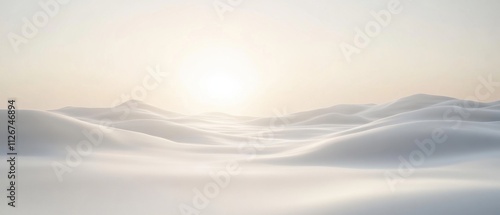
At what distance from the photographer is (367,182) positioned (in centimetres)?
259

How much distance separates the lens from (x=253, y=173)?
309 cm

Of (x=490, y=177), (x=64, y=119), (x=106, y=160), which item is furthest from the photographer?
(x=64, y=119)

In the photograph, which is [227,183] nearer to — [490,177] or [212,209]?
[212,209]

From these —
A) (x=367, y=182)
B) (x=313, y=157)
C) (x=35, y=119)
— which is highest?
(x=35, y=119)

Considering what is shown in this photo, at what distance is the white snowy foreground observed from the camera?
211 centimetres

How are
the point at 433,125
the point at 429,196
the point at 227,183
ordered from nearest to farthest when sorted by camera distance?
the point at 429,196, the point at 227,183, the point at 433,125

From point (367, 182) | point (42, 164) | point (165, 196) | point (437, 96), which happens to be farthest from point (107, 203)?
point (437, 96)

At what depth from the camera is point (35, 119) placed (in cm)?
468

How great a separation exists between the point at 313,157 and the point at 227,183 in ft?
4.61

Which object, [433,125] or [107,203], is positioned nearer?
[107,203]

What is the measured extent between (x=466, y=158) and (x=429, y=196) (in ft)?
5.45

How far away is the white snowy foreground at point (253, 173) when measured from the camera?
83.0 inches

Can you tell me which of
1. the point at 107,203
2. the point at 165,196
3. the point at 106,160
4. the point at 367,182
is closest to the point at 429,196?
the point at 367,182

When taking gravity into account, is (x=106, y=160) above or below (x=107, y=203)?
above
